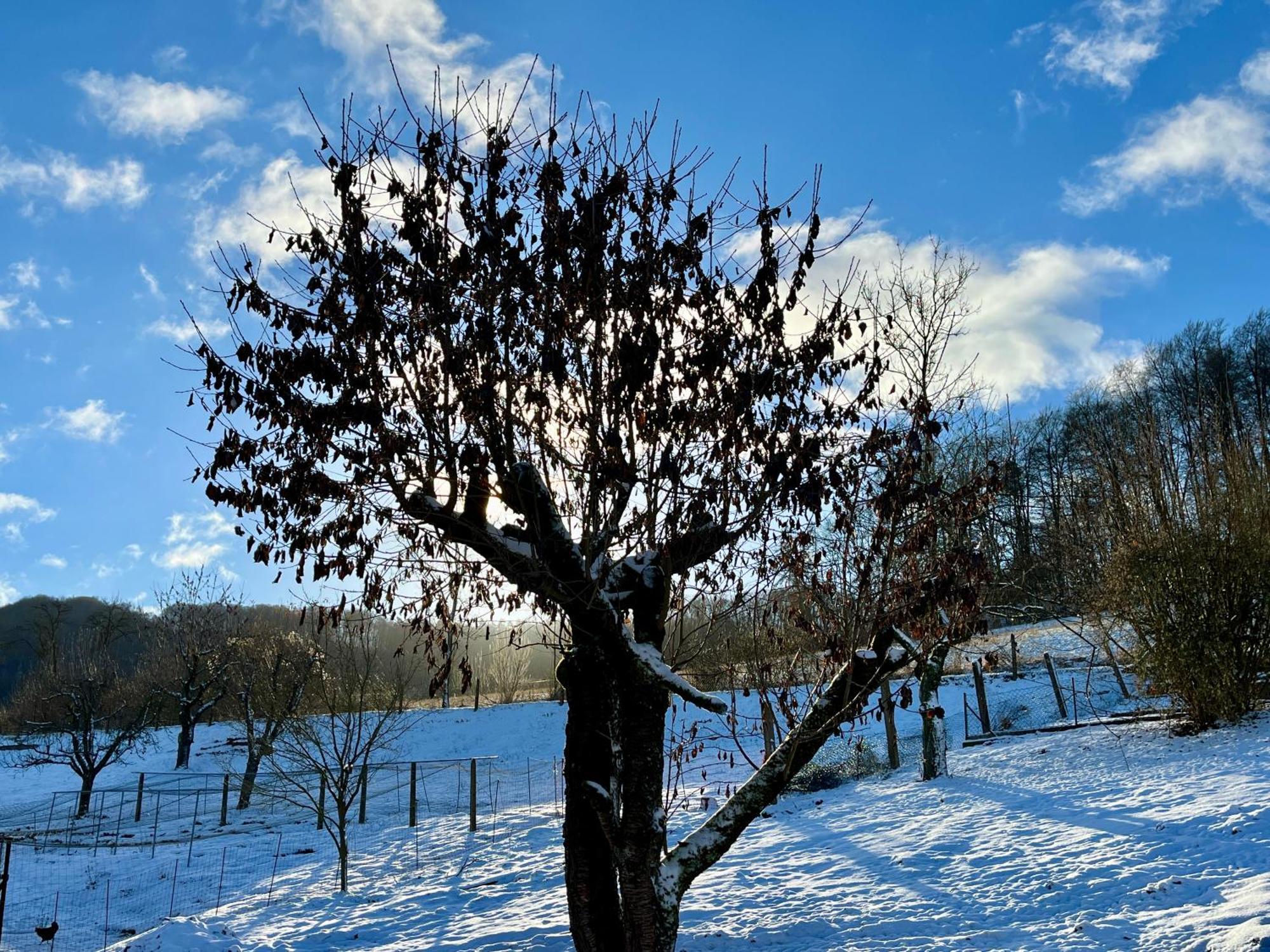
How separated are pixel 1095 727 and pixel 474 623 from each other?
42.5 ft

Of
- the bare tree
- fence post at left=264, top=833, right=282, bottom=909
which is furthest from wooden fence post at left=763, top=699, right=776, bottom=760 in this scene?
the bare tree

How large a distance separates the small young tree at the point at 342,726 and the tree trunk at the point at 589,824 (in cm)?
177

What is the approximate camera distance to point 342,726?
18.7m

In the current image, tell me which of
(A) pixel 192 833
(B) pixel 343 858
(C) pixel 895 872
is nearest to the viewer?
(C) pixel 895 872

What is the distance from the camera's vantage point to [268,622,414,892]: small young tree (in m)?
12.8

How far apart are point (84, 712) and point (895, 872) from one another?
24.5 m

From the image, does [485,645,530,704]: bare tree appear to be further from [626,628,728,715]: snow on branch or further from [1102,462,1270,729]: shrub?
[626,628,728,715]: snow on branch

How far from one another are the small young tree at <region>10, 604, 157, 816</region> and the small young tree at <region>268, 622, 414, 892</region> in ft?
16.7

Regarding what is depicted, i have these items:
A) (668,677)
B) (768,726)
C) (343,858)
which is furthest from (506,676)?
(668,677)

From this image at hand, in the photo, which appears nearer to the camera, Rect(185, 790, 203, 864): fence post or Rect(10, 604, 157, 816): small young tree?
Rect(185, 790, 203, 864): fence post

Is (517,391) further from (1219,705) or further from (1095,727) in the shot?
(1095,727)

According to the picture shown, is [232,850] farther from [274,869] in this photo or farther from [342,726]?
[274,869]

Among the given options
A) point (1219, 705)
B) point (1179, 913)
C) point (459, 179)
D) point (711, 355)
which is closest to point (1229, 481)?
point (1219, 705)

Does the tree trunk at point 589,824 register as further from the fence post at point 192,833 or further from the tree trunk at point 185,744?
the tree trunk at point 185,744
